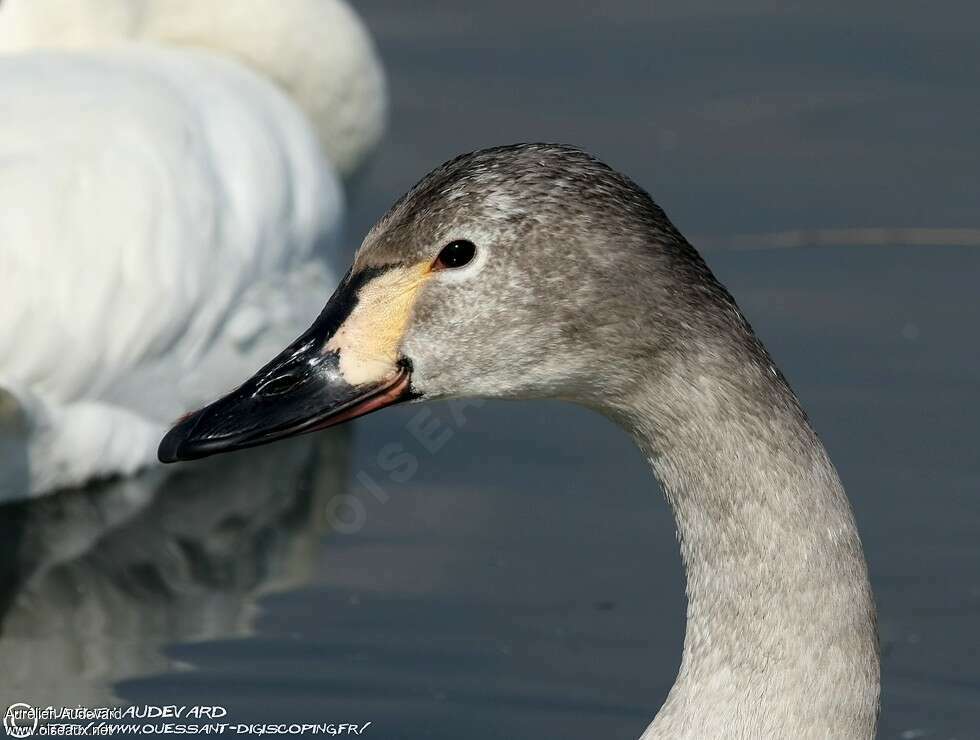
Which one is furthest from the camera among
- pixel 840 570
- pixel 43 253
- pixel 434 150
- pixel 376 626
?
pixel 434 150

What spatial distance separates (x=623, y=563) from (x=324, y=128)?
7.26 ft

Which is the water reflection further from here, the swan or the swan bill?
the swan

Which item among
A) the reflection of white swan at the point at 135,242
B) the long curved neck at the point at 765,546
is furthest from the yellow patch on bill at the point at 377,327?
the reflection of white swan at the point at 135,242

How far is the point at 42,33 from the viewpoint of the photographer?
22.5 ft

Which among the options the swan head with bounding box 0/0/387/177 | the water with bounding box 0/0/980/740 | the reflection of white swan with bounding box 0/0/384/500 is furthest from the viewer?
the swan head with bounding box 0/0/387/177

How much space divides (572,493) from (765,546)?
95.0 inches

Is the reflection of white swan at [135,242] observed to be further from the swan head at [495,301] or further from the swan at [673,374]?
the swan at [673,374]

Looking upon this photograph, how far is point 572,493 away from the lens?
573 centimetres

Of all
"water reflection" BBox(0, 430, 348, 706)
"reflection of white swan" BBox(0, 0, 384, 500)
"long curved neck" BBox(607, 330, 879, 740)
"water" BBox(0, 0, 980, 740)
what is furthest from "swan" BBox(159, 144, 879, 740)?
"reflection of white swan" BBox(0, 0, 384, 500)

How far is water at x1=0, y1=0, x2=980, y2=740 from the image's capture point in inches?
194

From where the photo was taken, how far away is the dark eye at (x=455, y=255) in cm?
337

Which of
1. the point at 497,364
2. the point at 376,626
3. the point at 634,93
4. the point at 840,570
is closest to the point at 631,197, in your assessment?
the point at 497,364

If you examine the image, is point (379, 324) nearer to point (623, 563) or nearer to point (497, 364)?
point (497, 364)

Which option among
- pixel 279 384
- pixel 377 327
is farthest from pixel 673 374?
pixel 279 384
